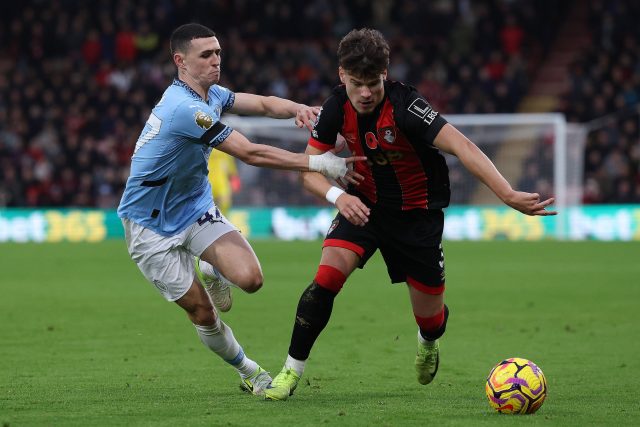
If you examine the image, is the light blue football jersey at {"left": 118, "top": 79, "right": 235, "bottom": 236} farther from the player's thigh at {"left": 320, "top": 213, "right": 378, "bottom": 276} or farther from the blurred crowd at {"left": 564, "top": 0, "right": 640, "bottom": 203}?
the blurred crowd at {"left": 564, "top": 0, "right": 640, "bottom": 203}

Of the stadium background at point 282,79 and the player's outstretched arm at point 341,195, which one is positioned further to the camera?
the stadium background at point 282,79

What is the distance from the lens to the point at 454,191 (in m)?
23.7

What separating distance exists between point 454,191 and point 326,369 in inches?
620

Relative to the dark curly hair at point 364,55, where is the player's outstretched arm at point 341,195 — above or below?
below

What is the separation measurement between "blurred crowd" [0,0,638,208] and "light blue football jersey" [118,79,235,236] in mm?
16686

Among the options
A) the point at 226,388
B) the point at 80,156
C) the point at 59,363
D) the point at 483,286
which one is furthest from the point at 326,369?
the point at 80,156

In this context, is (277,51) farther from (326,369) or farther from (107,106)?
(326,369)

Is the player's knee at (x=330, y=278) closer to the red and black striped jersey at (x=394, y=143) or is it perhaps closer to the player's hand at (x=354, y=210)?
the player's hand at (x=354, y=210)

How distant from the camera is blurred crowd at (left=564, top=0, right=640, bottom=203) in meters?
24.1

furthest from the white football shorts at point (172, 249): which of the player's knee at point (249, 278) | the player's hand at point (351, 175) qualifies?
the player's hand at point (351, 175)

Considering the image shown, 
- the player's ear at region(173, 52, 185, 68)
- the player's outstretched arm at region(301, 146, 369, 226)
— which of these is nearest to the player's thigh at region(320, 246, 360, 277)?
the player's outstretched arm at region(301, 146, 369, 226)

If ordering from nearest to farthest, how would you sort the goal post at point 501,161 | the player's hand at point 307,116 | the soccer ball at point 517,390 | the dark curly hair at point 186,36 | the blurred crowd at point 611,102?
the soccer ball at point 517,390
the dark curly hair at point 186,36
the player's hand at point 307,116
the goal post at point 501,161
the blurred crowd at point 611,102

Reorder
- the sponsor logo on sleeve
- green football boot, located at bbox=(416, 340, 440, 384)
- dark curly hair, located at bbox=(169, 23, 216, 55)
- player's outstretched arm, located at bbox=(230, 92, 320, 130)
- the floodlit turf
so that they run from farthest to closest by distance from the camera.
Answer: player's outstretched arm, located at bbox=(230, 92, 320, 130)
green football boot, located at bbox=(416, 340, 440, 384)
dark curly hair, located at bbox=(169, 23, 216, 55)
the sponsor logo on sleeve
the floodlit turf

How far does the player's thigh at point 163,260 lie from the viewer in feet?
23.5
